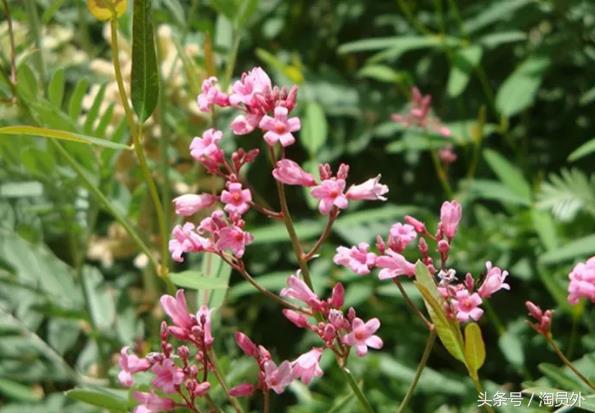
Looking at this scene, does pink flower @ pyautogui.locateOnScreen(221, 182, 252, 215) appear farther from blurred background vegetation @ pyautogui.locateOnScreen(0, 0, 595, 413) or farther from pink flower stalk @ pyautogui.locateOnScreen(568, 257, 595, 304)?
blurred background vegetation @ pyautogui.locateOnScreen(0, 0, 595, 413)

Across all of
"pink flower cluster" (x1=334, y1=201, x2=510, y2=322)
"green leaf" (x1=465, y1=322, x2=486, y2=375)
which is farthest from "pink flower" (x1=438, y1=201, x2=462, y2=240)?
"green leaf" (x1=465, y1=322, x2=486, y2=375)

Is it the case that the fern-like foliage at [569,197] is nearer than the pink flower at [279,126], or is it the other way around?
the pink flower at [279,126]

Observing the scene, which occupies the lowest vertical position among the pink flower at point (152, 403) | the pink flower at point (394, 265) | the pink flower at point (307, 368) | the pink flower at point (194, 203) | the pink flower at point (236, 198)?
the pink flower at point (152, 403)

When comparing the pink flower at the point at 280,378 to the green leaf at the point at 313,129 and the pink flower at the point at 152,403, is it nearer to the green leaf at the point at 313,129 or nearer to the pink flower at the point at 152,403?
the pink flower at the point at 152,403

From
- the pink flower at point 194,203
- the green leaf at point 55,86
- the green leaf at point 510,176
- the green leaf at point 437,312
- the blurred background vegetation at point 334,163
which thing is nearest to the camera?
the green leaf at point 437,312

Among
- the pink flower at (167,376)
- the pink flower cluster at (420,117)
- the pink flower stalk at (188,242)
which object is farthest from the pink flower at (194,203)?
the pink flower cluster at (420,117)

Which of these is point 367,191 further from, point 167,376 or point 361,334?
point 167,376

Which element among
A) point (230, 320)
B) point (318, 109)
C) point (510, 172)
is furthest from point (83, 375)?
point (510, 172)
